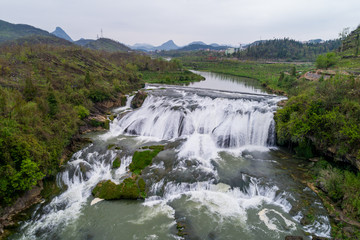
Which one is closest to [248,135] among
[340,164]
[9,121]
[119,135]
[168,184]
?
[340,164]

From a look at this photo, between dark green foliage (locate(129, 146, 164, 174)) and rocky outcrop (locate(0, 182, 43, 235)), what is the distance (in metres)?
7.23

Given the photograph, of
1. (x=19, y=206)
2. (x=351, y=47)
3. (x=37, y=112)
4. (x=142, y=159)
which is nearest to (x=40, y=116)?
(x=37, y=112)

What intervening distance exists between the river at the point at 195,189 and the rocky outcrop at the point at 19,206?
801 mm

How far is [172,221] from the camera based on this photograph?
526 inches

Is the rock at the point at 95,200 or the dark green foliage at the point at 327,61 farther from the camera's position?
the dark green foliage at the point at 327,61

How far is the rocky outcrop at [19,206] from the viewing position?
42.0 ft

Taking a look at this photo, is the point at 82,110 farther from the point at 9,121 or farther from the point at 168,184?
the point at 168,184

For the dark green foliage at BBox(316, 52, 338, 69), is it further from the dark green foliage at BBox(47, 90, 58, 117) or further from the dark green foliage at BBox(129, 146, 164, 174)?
the dark green foliage at BBox(47, 90, 58, 117)

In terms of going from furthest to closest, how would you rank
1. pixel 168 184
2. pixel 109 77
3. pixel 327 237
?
pixel 109 77
pixel 168 184
pixel 327 237

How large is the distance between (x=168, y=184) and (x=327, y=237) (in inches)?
429

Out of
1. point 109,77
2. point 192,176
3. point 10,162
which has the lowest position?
point 192,176

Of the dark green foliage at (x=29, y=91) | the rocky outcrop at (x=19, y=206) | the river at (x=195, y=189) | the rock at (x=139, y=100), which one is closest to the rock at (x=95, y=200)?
the river at (x=195, y=189)

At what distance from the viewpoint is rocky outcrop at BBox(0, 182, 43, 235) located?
12.8 meters

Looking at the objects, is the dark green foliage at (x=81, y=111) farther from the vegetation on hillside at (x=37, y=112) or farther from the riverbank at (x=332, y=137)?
the riverbank at (x=332, y=137)
